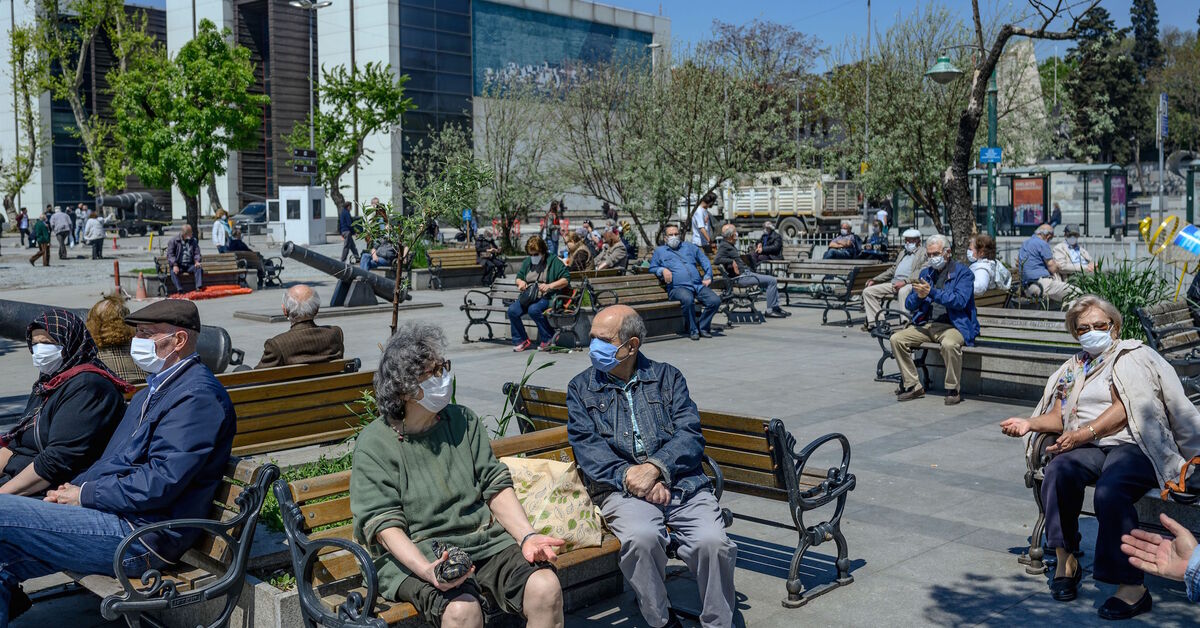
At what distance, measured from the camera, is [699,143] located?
23.6m

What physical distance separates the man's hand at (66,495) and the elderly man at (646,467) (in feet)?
6.88

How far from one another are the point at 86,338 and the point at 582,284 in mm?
9384

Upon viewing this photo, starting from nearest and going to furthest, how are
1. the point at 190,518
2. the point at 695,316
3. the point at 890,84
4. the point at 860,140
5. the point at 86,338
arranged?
1. the point at 190,518
2. the point at 86,338
3. the point at 695,316
4. the point at 890,84
5. the point at 860,140

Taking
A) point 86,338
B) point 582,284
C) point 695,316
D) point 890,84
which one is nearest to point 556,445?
point 86,338

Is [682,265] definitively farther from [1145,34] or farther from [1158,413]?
[1145,34]

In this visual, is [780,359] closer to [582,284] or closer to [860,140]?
[582,284]

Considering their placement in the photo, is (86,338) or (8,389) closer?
(86,338)

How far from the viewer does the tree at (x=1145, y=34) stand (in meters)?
93.6

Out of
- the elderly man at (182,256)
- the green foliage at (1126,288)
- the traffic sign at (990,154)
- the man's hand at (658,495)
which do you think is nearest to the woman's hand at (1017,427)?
the man's hand at (658,495)

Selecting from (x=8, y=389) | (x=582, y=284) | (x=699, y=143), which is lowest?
(x=8, y=389)

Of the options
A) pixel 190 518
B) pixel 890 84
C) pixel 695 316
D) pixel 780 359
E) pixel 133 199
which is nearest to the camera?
pixel 190 518

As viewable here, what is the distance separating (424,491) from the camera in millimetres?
4188

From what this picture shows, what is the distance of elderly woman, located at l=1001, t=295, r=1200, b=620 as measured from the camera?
503 centimetres

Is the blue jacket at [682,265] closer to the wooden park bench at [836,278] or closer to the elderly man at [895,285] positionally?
the wooden park bench at [836,278]
